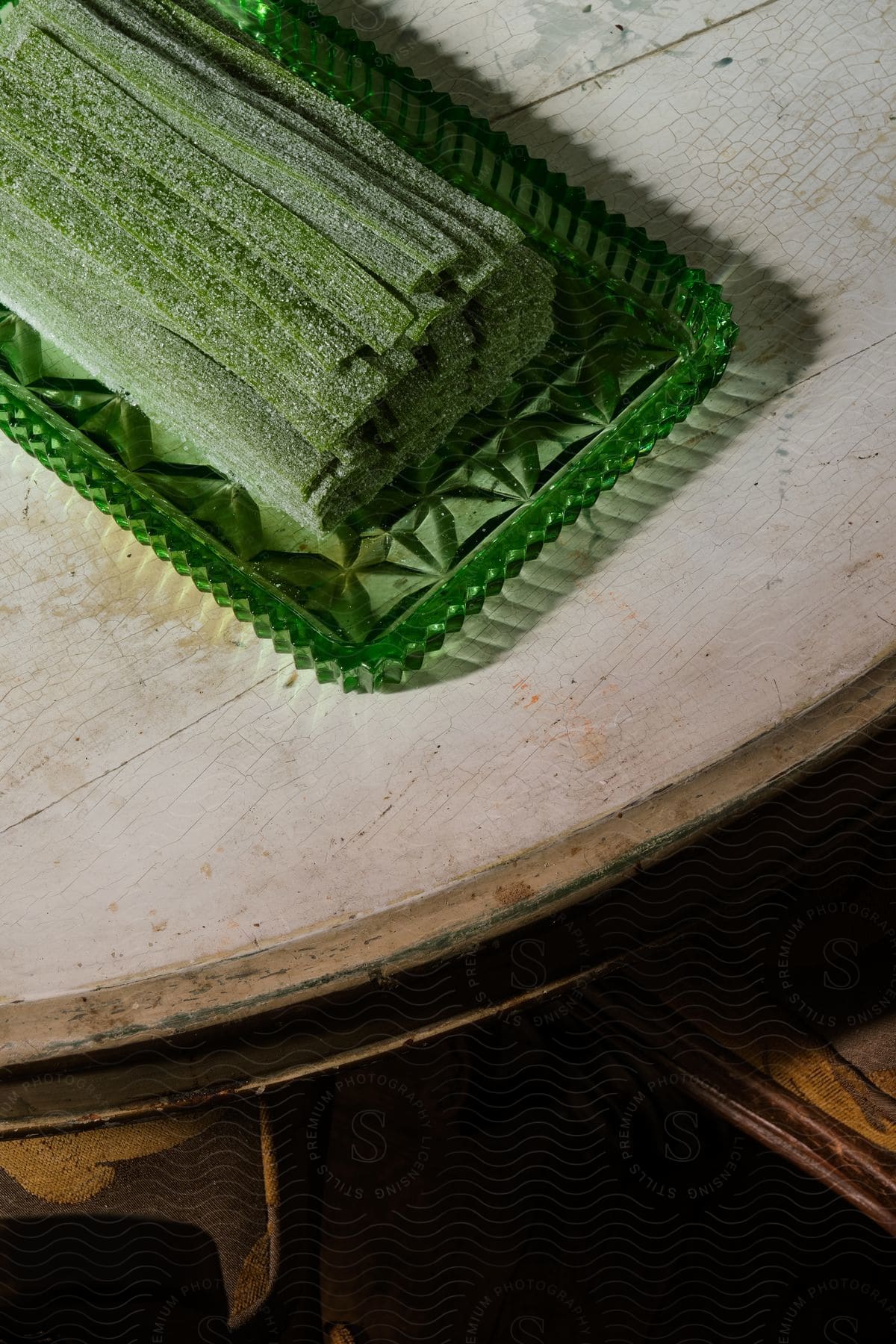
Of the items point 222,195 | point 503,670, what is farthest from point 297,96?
point 503,670

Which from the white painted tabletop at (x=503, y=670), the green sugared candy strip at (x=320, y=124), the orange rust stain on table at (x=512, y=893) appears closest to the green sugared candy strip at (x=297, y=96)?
the green sugared candy strip at (x=320, y=124)

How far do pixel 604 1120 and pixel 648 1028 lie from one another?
105 millimetres

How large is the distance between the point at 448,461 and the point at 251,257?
21 cm

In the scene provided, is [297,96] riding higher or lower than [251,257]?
higher

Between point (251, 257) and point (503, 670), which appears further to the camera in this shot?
point (503, 670)

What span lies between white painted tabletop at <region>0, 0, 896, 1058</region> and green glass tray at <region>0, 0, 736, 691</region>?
6cm

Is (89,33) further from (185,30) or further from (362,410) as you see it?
(362,410)

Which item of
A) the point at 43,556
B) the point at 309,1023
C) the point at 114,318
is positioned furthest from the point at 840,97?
the point at 309,1023

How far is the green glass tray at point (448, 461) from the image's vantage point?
829 millimetres

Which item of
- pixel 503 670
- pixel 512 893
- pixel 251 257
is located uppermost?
pixel 251 257

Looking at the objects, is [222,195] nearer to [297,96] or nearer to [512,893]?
[297,96]

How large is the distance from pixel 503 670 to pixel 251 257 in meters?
0.36

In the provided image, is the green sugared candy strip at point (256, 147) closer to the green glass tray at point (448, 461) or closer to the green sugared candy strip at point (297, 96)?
the green sugared candy strip at point (297, 96)

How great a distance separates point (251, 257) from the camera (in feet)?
2.54
